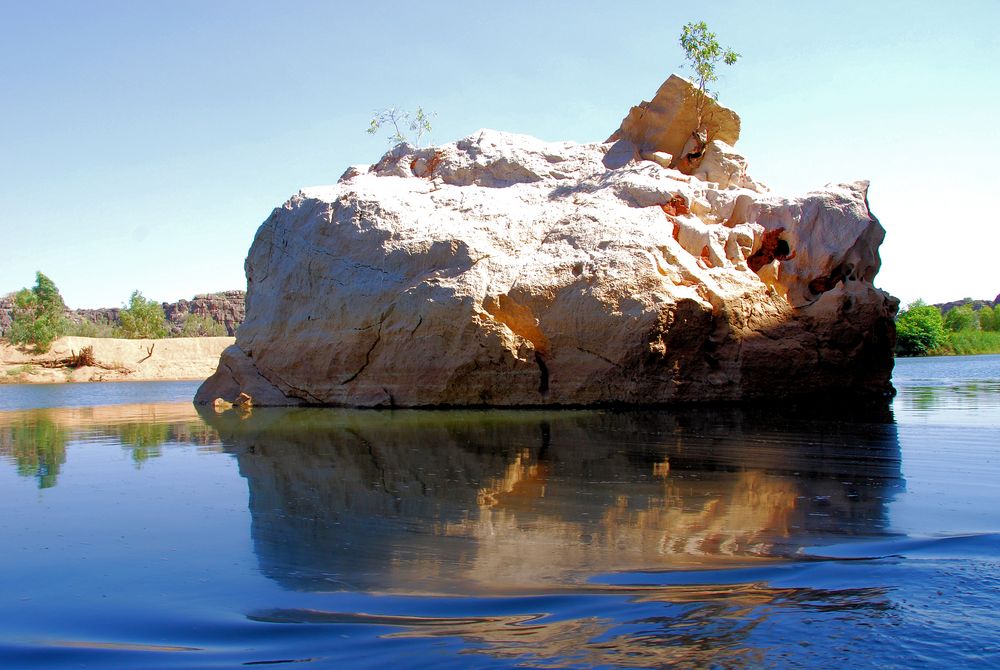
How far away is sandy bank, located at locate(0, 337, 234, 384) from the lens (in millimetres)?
37312

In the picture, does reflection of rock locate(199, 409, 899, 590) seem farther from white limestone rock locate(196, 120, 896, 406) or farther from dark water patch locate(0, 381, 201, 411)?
dark water patch locate(0, 381, 201, 411)

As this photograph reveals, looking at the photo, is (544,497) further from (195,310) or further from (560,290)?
(195,310)

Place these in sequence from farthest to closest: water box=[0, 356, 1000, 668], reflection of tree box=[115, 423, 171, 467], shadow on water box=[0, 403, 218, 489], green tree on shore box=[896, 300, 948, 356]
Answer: green tree on shore box=[896, 300, 948, 356] < reflection of tree box=[115, 423, 171, 467] < shadow on water box=[0, 403, 218, 489] < water box=[0, 356, 1000, 668]

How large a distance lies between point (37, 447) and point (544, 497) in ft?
21.8

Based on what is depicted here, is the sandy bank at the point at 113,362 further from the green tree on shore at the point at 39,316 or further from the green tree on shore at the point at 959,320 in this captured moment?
the green tree on shore at the point at 959,320

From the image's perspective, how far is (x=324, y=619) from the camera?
2.86m

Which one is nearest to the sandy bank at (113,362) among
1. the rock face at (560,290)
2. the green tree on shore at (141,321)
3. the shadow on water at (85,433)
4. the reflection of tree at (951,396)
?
the green tree on shore at (141,321)

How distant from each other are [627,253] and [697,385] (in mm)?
2240

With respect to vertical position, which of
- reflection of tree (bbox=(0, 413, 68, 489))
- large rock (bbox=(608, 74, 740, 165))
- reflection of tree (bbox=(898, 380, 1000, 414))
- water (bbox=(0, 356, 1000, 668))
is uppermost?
large rock (bbox=(608, 74, 740, 165))

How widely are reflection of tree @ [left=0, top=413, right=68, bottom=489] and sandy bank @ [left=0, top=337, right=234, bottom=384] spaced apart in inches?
1084

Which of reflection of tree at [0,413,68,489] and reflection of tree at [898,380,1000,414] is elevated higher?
reflection of tree at [898,380,1000,414]

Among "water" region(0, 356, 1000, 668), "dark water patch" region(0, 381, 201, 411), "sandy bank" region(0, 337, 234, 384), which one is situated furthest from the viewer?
"sandy bank" region(0, 337, 234, 384)

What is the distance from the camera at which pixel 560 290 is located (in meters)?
11.5

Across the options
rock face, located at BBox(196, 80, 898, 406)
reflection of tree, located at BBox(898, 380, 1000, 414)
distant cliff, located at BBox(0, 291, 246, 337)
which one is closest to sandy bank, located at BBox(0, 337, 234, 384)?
rock face, located at BBox(196, 80, 898, 406)
